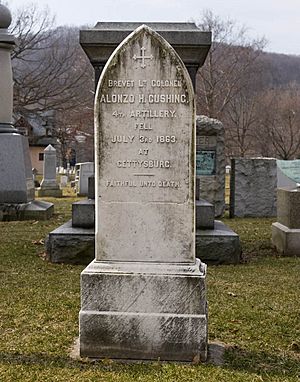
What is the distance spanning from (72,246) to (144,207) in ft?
12.2

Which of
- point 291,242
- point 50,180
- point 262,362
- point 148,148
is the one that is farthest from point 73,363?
point 50,180

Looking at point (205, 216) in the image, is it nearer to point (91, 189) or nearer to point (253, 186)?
point (91, 189)

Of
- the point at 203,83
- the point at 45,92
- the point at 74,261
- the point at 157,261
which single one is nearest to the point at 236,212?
the point at 74,261

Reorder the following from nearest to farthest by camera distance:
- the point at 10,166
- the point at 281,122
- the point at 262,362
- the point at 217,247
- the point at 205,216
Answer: the point at 262,362
the point at 217,247
the point at 205,216
the point at 10,166
the point at 281,122

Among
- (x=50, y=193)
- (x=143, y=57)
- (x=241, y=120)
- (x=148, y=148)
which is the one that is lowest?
(x=50, y=193)

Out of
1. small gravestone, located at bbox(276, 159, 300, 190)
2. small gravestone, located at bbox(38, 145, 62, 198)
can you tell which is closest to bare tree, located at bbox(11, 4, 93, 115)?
small gravestone, located at bbox(38, 145, 62, 198)

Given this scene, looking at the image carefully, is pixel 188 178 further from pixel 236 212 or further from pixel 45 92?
pixel 45 92

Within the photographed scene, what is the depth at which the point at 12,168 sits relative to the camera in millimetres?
13297

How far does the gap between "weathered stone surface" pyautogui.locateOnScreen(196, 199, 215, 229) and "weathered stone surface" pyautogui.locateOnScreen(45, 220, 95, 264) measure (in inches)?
53.5

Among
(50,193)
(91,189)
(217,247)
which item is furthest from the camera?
(50,193)

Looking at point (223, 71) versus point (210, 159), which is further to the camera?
point (223, 71)

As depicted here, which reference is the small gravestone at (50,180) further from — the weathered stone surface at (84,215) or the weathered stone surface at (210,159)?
the weathered stone surface at (84,215)

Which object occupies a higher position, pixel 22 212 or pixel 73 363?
pixel 22 212

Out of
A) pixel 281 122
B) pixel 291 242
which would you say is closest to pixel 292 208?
pixel 291 242
